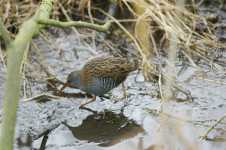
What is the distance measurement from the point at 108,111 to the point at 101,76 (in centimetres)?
31

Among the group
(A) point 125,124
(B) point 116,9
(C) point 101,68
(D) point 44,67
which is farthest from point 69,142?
(B) point 116,9

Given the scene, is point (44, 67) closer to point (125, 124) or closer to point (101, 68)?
point (101, 68)

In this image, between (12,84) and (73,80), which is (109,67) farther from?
(12,84)

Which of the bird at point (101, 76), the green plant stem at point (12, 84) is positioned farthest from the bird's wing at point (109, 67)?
the green plant stem at point (12, 84)

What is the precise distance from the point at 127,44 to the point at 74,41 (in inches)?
21.3

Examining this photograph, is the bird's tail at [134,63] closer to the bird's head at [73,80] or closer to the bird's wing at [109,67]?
the bird's wing at [109,67]

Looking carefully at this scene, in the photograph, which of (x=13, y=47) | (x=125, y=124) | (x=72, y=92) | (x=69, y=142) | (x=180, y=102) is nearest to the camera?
(x=13, y=47)

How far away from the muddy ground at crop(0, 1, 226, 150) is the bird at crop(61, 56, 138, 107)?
0.43 ft

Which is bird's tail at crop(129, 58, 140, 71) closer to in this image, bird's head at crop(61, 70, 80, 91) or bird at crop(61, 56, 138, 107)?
bird at crop(61, 56, 138, 107)

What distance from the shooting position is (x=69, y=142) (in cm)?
398

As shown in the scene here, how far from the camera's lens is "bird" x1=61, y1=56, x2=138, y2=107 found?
457 cm

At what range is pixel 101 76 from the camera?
466 centimetres

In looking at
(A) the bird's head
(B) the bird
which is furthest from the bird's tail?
(A) the bird's head

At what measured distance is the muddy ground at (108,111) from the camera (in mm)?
3967
